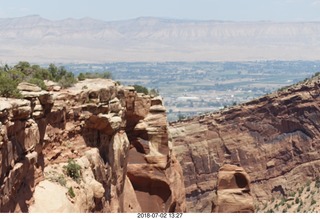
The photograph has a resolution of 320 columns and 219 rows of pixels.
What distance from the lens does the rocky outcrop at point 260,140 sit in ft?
276

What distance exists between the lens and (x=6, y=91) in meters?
22.2

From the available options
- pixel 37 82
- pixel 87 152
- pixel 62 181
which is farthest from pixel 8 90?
pixel 87 152

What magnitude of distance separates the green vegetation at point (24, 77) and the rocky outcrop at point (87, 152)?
1.86 feet

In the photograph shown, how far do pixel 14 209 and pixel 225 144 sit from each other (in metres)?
67.7

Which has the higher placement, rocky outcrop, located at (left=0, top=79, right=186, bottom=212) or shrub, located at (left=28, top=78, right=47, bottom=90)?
shrub, located at (left=28, top=78, right=47, bottom=90)

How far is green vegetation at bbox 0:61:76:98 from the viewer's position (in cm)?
2236

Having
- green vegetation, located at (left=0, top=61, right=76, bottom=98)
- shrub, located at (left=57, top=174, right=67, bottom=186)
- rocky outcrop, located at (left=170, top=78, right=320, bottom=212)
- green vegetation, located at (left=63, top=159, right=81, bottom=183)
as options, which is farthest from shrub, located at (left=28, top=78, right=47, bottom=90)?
rocky outcrop, located at (left=170, top=78, right=320, bottom=212)

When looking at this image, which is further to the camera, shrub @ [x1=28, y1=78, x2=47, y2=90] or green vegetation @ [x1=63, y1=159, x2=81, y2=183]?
shrub @ [x1=28, y1=78, x2=47, y2=90]

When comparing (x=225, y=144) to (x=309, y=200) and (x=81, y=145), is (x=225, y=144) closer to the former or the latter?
(x=309, y=200)

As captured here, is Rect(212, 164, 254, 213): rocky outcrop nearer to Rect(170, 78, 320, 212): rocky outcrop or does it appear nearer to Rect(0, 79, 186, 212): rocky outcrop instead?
Rect(0, 79, 186, 212): rocky outcrop

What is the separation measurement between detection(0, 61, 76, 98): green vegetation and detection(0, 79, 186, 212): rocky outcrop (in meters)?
0.57

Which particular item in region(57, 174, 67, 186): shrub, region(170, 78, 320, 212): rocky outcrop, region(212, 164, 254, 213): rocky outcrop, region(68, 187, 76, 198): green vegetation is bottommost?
region(170, 78, 320, 212): rocky outcrop

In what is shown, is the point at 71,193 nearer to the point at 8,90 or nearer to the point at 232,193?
the point at 8,90

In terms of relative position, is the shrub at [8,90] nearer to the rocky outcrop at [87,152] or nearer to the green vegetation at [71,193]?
the rocky outcrop at [87,152]
